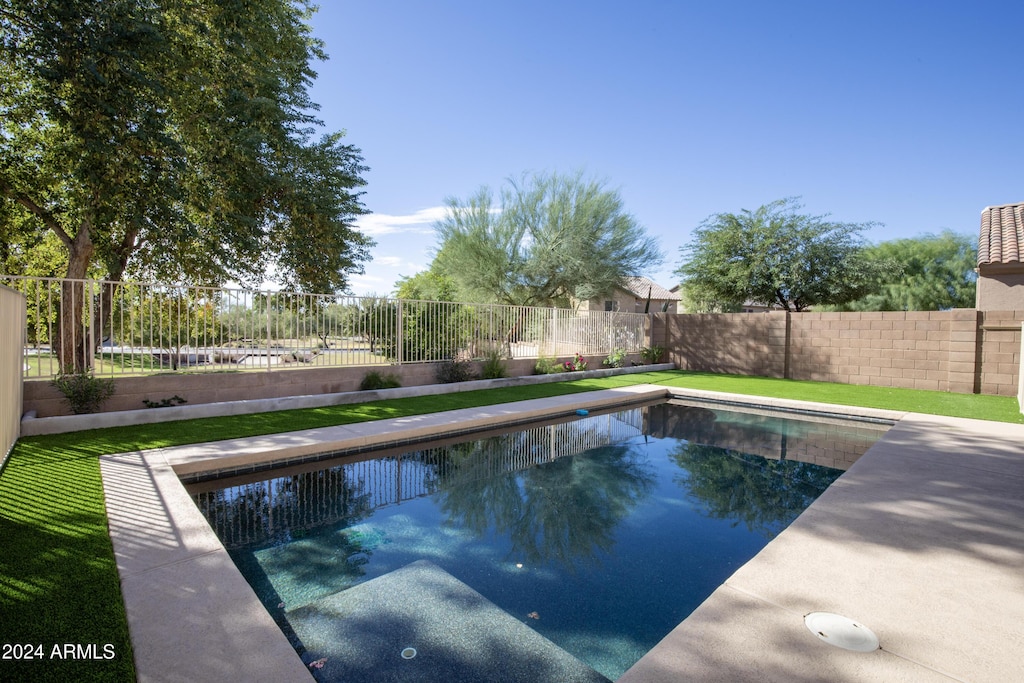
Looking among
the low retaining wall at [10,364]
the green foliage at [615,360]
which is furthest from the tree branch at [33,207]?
the green foliage at [615,360]

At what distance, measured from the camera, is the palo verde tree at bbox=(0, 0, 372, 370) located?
733 centimetres

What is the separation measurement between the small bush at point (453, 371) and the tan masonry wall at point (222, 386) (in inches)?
15.2

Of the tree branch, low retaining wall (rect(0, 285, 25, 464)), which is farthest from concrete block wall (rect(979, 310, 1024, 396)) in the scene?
the tree branch

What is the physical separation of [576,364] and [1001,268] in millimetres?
11710

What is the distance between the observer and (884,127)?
15.0 m

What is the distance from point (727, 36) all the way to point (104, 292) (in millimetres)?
14489

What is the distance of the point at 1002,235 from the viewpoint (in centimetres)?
1388

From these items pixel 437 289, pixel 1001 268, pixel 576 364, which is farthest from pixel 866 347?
pixel 437 289

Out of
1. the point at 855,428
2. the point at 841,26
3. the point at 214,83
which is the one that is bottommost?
the point at 855,428

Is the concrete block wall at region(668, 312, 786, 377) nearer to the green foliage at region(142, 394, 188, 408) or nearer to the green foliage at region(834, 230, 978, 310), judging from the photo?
the green foliage at region(142, 394, 188, 408)

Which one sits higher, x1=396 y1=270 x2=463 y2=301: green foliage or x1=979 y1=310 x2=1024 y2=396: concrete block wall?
x1=396 y1=270 x2=463 y2=301: green foliage

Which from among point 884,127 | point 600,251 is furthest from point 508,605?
point 884,127

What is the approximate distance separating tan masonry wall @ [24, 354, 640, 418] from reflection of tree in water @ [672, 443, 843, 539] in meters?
5.81

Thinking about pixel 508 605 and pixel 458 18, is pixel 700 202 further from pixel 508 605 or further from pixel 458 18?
pixel 508 605
